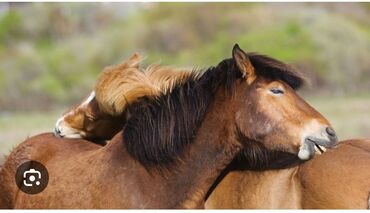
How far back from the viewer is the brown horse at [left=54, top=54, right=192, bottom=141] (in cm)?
435

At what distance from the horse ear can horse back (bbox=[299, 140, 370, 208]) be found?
719 mm

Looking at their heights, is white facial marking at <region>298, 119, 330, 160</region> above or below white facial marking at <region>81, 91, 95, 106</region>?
below

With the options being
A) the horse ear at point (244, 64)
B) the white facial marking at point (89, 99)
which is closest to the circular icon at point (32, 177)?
the white facial marking at point (89, 99)

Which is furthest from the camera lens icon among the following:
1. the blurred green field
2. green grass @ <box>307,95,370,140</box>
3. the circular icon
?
green grass @ <box>307,95,370,140</box>

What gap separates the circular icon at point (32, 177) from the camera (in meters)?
4.27

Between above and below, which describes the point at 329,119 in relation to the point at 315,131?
below

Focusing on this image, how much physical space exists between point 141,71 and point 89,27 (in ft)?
72.1

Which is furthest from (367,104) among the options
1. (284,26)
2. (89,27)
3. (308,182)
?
(89,27)

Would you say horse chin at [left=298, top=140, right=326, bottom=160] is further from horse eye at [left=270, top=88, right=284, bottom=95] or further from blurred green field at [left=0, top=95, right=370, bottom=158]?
blurred green field at [left=0, top=95, right=370, bottom=158]

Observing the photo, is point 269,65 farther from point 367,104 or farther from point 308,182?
point 367,104

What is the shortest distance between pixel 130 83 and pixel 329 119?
337 inches

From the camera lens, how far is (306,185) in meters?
4.30

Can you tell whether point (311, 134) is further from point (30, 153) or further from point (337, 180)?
point (30, 153)

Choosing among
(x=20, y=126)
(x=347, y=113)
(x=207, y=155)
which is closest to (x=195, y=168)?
(x=207, y=155)
